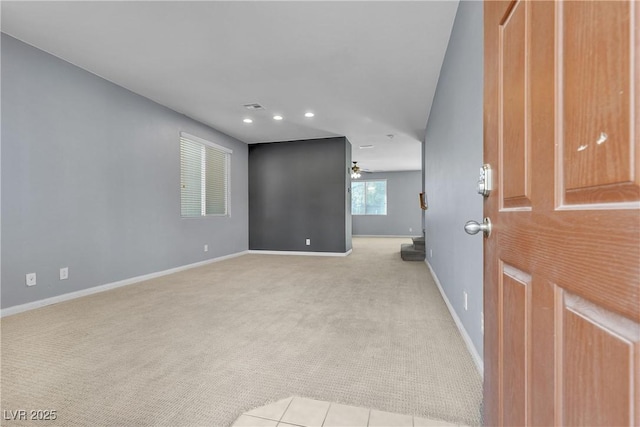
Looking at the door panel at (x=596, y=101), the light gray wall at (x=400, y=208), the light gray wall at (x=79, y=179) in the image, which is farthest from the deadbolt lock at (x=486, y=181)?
the light gray wall at (x=400, y=208)

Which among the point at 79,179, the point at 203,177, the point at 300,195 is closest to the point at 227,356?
the point at 79,179

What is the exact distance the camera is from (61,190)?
3.01m

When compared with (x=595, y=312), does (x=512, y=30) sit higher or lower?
higher

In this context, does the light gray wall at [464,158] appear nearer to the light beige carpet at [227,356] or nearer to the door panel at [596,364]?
the light beige carpet at [227,356]

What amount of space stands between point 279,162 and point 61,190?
4.04 m

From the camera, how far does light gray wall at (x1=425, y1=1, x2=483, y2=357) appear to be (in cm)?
167

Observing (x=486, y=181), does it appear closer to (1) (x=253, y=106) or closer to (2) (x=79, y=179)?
(2) (x=79, y=179)

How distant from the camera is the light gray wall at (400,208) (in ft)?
35.0

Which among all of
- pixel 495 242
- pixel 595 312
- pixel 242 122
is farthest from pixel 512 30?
pixel 242 122

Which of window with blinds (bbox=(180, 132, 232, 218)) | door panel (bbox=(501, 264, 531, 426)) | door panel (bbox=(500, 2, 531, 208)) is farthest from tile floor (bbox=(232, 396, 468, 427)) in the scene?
window with blinds (bbox=(180, 132, 232, 218))

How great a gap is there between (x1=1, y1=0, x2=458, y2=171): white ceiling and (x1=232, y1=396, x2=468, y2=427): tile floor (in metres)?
2.61

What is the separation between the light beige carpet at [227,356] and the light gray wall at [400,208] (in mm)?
7791

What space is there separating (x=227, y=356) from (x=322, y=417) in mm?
795

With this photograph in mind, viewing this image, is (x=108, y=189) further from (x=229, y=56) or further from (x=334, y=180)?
(x=334, y=180)
